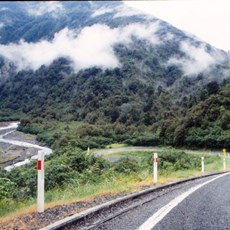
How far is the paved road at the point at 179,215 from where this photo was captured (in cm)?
578

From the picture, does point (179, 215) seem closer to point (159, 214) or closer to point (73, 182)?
point (159, 214)

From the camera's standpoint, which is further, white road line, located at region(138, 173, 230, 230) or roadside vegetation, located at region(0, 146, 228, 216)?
roadside vegetation, located at region(0, 146, 228, 216)

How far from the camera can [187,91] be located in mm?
179250

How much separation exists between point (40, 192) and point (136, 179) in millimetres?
7414

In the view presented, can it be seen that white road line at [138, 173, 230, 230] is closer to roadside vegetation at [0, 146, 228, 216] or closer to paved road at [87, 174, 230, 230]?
paved road at [87, 174, 230, 230]

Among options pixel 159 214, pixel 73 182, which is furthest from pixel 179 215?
pixel 73 182

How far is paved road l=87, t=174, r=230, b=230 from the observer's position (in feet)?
19.0

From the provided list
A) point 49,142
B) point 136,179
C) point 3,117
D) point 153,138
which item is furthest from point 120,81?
point 136,179

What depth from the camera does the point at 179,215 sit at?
666 centimetres

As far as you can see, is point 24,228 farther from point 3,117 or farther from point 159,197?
point 3,117

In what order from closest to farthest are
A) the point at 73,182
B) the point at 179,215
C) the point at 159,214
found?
1. the point at 179,215
2. the point at 159,214
3. the point at 73,182

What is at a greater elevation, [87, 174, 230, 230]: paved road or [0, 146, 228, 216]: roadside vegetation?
[87, 174, 230, 230]: paved road

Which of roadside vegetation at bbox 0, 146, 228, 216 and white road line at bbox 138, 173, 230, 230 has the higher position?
white road line at bbox 138, 173, 230, 230

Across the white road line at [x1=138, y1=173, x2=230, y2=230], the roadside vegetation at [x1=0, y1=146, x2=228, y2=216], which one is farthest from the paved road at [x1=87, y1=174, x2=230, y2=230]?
the roadside vegetation at [x1=0, y1=146, x2=228, y2=216]
